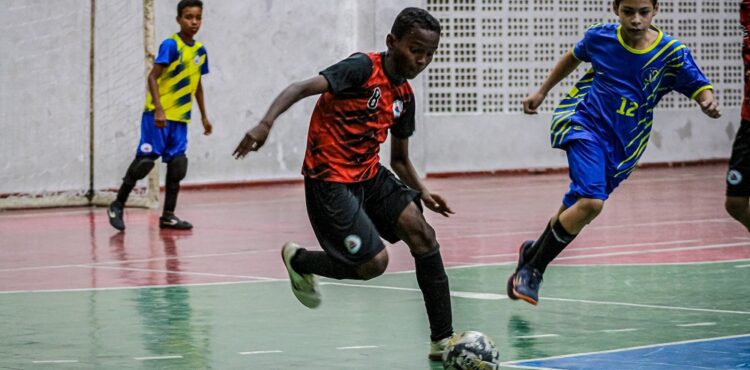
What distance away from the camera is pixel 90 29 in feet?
62.6

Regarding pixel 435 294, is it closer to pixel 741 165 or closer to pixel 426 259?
pixel 426 259

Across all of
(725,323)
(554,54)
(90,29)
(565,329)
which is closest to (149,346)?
(565,329)

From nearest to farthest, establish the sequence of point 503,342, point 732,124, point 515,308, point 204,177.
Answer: point 503,342 → point 515,308 → point 204,177 → point 732,124

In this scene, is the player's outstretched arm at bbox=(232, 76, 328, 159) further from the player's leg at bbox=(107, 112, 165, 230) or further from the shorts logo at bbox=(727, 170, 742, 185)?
the player's leg at bbox=(107, 112, 165, 230)

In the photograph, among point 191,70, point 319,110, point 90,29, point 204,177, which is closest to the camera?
point 319,110

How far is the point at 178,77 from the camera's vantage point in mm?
15430

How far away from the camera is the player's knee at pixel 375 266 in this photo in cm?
759

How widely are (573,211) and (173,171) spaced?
6.85 m

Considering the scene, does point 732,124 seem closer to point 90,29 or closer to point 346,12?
point 346,12

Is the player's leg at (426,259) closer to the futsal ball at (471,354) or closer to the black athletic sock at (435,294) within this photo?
the black athletic sock at (435,294)

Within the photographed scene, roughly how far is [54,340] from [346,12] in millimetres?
14477

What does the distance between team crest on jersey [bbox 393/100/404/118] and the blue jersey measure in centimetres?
188

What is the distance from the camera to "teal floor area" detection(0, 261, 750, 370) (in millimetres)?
7711

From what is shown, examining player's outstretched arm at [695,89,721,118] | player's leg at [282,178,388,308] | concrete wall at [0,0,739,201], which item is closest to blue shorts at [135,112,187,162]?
concrete wall at [0,0,739,201]
